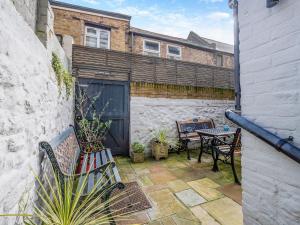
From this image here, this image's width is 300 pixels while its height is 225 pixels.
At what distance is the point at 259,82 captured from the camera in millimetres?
1476

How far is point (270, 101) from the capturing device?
139cm

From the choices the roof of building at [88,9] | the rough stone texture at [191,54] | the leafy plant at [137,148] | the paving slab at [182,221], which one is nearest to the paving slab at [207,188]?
the paving slab at [182,221]

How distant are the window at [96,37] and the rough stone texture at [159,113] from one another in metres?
5.39

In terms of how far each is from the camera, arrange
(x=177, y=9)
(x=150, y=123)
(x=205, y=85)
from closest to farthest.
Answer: (x=177, y=9), (x=150, y=123), (x=205, y=85)

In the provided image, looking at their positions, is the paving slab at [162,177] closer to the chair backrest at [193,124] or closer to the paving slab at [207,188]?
the paving slab at [207,188]

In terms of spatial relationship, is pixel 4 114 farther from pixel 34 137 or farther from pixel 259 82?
pixel 259 82

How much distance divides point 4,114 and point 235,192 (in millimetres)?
3457

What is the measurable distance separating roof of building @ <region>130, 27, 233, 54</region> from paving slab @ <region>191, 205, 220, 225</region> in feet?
30.6

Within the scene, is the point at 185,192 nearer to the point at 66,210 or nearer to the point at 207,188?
the point at 207,188

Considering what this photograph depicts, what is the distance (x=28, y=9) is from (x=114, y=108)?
357cm

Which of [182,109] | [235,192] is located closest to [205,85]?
[182,109]

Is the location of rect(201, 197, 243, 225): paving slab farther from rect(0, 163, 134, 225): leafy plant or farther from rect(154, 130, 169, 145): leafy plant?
rect(154, 130, 169, 145): leafy plant

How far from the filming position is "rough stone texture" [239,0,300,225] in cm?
122

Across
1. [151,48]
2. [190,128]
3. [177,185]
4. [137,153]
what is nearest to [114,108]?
[137,153]
